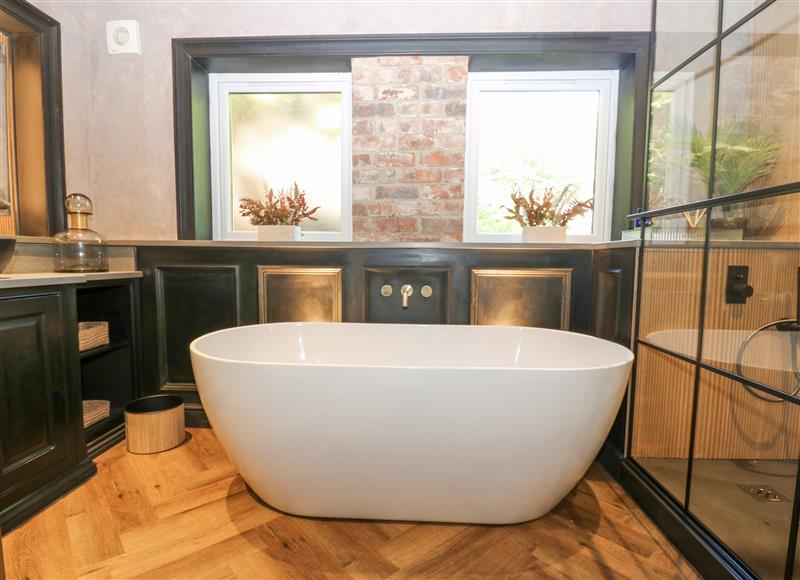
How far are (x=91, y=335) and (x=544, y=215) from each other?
2169 mm

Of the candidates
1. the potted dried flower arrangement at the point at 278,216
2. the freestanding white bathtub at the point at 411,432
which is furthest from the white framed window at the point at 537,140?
the freestanding white bathtub at the point at 411,432

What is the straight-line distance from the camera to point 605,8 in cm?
203

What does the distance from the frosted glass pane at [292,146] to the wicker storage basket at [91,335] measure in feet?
3.36

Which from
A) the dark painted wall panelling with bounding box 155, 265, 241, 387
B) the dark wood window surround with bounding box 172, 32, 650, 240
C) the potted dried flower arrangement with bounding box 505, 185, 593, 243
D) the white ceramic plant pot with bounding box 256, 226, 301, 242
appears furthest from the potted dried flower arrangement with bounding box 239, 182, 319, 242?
the potted dried flower arrangement with bounding box 505, 185, 593, 243

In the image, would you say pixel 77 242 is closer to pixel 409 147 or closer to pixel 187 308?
pixel 187 308

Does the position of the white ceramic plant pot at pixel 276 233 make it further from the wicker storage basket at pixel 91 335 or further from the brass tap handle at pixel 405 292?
the wicker storage basket at pixel 91 335

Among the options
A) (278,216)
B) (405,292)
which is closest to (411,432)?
(405,292)

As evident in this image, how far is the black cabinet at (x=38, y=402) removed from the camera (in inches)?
52.2

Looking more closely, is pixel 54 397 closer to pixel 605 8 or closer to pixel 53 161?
pixel 53 161

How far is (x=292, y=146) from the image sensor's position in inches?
92.9

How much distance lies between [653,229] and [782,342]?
2.01 ft

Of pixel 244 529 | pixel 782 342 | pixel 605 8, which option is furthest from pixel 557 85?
pixel 244 529

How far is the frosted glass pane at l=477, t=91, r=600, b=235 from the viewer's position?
228cm

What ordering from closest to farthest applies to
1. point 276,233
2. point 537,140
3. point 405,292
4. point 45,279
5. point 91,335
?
point 45,279, point 91,335, point 405,292, point 276,233, point 537,140
